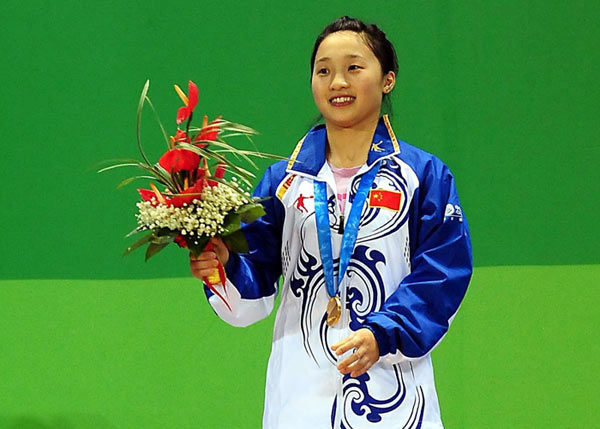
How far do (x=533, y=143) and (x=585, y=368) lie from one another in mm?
706

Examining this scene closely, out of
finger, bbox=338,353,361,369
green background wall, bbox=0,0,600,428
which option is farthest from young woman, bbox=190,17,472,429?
green background wall, bbox=0,0,600,428

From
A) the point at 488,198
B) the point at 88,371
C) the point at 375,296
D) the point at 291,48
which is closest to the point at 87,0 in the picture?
the point at 291,48

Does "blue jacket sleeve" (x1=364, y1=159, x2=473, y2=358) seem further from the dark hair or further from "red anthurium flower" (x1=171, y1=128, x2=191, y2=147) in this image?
"red anthurium flower" (x1=171, y1=128, x2=191, y2=147)

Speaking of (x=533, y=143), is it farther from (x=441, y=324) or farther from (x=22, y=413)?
(x=22, y=413)

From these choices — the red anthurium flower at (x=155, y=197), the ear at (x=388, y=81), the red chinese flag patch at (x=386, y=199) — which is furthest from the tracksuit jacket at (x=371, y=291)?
A: the red anthurium flower at (x=155, y=197)

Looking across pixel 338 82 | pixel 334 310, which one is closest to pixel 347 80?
pixel 338 82

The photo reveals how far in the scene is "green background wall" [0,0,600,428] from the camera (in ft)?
9.30

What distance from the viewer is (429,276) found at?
1744 mm

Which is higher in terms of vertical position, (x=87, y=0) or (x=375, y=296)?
(x=87, y=0)

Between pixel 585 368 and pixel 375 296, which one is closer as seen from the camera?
pixel 375 296

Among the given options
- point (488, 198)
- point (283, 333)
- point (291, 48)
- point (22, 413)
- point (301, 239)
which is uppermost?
point (291, 48)

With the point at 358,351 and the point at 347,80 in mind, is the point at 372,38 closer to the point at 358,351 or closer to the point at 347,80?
the point at 347,80

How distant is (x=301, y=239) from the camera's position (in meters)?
1.85

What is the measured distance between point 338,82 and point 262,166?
1.03 m
